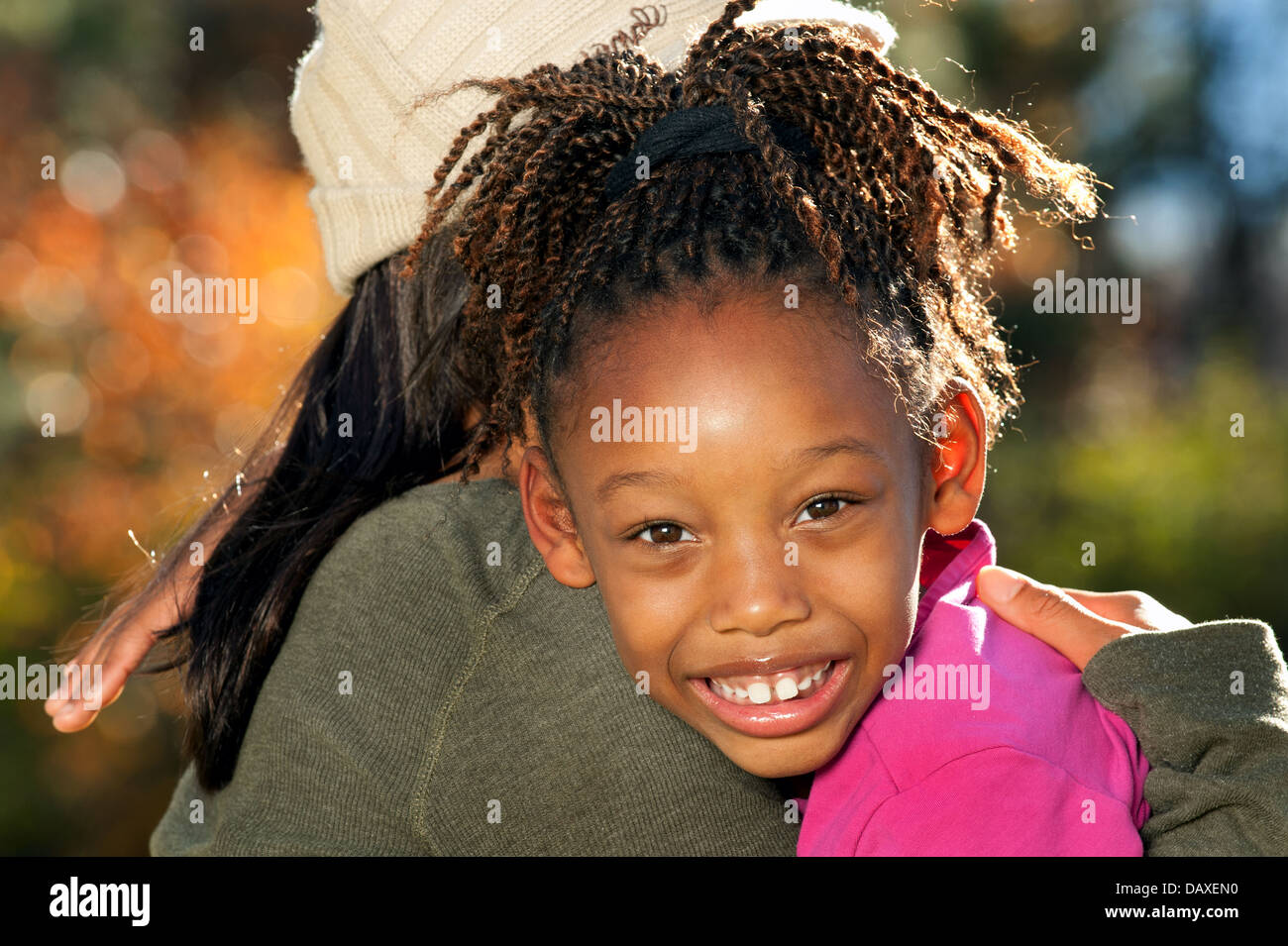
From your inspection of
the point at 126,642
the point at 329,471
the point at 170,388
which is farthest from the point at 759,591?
the point at 170,388

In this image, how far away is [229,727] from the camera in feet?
7.09

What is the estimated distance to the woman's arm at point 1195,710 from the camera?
1.77 metres

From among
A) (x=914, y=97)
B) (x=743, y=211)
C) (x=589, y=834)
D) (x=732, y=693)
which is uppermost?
(x=914, y=97)

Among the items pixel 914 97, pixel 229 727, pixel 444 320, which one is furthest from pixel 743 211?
pixel 229 727

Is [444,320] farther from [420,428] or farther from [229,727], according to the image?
[229,727]

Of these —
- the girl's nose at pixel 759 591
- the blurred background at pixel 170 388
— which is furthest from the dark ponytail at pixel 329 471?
the blurred background at pixel 170 388

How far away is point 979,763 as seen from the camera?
169 centimetres

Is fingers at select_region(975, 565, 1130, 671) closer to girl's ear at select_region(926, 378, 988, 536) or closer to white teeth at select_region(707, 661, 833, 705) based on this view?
girl's ear at select_region(926, 378, 988, 536)

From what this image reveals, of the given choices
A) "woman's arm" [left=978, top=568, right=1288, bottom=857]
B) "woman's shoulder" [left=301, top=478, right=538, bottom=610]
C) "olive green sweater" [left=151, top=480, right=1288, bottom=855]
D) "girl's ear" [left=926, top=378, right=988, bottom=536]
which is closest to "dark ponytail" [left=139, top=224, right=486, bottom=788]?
"woman's shoulder" [left=301, top=478, right=538, bottom=610]

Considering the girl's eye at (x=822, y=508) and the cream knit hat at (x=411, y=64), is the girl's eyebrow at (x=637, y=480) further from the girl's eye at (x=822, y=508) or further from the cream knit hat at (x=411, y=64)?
the cream knit hat at (x=411, y=64)

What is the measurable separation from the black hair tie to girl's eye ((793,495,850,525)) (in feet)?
1.68

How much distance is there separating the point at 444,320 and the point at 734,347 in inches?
27.4

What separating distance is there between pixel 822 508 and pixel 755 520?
10cm

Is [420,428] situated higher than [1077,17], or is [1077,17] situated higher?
[1077,17]
